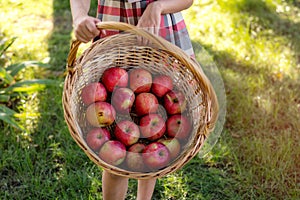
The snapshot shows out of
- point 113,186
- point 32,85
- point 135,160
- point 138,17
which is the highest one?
point 138,17

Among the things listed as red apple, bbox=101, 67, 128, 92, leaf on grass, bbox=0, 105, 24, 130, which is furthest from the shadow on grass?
red apple, bbox=101, 67, 128, 92

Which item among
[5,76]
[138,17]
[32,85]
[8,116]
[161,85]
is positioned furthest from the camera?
[32,85]

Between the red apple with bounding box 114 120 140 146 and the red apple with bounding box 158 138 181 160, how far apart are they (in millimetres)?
97

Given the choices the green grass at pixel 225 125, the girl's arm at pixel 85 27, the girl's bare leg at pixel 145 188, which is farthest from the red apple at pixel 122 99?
the girl's bare leg at pixel 145 188

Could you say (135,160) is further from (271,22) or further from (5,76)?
(271,22)

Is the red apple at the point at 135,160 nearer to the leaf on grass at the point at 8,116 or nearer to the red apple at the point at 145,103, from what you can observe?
the red apple at the point at 145,103

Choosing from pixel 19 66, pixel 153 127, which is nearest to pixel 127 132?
pixel 153 127

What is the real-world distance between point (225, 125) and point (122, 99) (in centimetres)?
142

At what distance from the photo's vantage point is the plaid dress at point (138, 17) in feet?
6.36

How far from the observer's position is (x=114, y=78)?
1801mm

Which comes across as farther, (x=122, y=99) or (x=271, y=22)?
(x=271, y=22)

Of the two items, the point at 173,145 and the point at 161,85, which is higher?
the point at 161,85

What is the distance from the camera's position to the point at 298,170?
266cm

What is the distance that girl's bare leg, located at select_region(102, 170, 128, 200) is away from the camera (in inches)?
80.0
